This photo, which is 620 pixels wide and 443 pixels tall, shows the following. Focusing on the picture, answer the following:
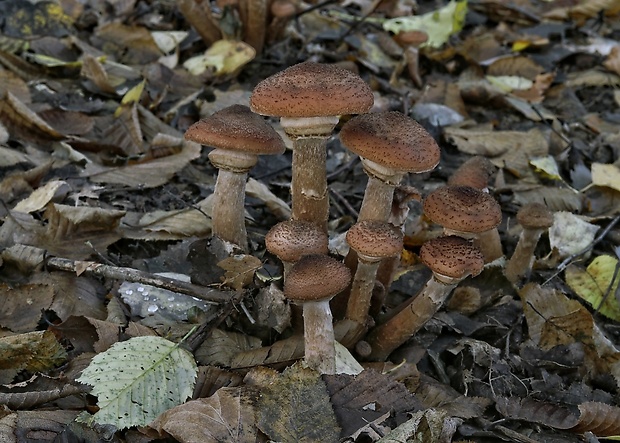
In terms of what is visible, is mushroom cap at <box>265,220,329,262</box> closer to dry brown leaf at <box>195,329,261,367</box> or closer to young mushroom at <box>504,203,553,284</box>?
dry brown leaf at <box>195,329,261,367</box>

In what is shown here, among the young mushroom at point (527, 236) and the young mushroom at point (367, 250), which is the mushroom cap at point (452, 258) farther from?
the young mushroom at point (527, 236)

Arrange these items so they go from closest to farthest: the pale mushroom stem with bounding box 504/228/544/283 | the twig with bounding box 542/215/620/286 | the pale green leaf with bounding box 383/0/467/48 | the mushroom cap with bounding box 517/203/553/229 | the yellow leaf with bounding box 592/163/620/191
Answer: the mushroom cap with bounding box 517/203/553/229
the pale mushroom stem with bounding box 504/228/544/283
the twig with bounding box 542/215/620/286
the yellow leaf with bounding box 592/163/620/191
the pale green leaf with bounding box 383/0/467/48

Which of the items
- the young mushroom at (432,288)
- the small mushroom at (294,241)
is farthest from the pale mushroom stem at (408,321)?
the small mushroom at (294,241)

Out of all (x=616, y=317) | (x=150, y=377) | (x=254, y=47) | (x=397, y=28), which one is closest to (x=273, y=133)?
(x=150, y=377)

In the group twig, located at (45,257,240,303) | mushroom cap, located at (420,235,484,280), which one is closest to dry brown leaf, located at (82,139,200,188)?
twig, located at (45,257,240,303)

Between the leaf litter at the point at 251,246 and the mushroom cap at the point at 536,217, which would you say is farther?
the mushroom cap at the point at 536,217

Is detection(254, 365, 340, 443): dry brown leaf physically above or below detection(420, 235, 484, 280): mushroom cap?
below

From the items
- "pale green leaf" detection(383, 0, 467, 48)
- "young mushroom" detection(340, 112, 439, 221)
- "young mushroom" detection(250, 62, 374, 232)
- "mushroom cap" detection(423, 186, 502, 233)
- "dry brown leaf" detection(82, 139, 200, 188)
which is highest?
"young mushroom" detection(250, 62, 374, 232)

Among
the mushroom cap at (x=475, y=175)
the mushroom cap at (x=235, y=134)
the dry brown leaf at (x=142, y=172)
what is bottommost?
the dry brown leaf at (x=142, y=172)
